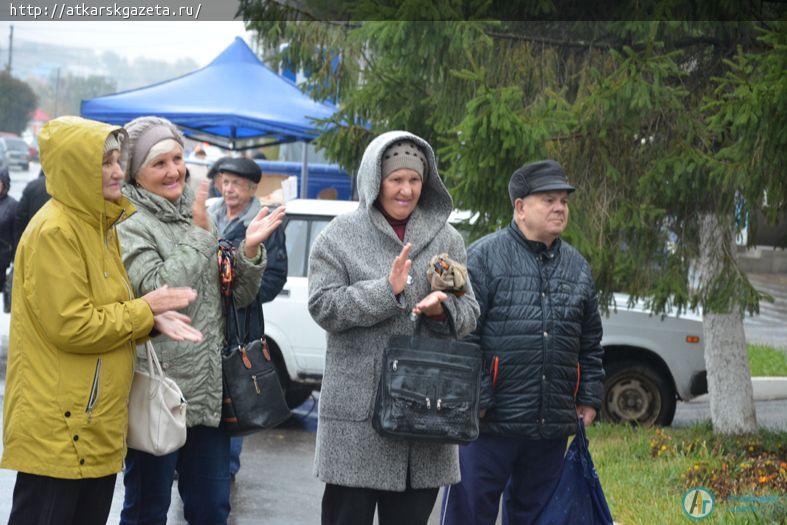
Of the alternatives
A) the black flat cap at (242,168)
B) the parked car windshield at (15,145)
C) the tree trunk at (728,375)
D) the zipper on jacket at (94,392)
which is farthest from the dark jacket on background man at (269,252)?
the parked car windshield at (15,145)

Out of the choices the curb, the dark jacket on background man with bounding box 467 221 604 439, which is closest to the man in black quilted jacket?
the dark jacket on background man with bounding box 467 221 604 439

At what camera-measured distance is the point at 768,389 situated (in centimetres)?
1171

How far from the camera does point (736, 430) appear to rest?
810cm

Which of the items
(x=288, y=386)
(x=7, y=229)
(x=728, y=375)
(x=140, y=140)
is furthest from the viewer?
(x=7, y=229)

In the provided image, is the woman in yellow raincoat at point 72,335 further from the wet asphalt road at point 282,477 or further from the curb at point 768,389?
the curb at point 768,389

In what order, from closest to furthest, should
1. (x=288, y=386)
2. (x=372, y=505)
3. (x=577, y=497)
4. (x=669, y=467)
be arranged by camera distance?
(x=372, y=505) < (x=577, y=497) < (x=669, y=467) < (x=288, y=386)

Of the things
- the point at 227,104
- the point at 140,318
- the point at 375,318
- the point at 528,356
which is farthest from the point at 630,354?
the point at 227,104

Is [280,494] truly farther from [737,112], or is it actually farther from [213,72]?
[213,72]

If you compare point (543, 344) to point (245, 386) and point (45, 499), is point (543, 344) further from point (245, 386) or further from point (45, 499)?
point (45, 499)

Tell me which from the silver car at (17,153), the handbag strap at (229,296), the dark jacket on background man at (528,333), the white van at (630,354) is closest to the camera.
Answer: the handbag strap at (229,296)

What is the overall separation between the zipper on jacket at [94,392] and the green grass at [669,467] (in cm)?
333

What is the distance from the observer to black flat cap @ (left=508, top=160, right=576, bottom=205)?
188 inches

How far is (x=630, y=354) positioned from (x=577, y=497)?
14.9 feet

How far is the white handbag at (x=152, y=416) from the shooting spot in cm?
375
